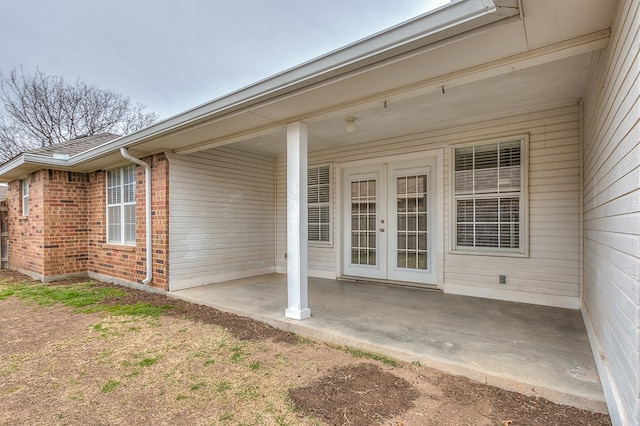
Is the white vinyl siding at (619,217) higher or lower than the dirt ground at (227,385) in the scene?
higher

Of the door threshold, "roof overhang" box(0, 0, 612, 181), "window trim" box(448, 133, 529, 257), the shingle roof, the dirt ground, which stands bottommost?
the dirt ground

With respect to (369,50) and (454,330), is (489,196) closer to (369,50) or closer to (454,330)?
(454,330)

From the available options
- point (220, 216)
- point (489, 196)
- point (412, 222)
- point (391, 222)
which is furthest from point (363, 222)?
point (220, 216)

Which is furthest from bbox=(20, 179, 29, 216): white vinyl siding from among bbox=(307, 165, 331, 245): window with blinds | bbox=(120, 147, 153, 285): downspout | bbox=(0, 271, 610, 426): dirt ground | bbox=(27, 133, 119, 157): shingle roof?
bbox=(307, 165, 331, 245): window with blinds

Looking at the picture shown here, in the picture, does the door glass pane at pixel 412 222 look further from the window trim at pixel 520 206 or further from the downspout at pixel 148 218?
the downspout at pixel 148 218

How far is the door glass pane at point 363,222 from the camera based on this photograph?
5.90 meters

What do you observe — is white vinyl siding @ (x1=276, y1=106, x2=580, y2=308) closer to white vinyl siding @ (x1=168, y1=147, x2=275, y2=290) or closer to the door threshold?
the door threshold

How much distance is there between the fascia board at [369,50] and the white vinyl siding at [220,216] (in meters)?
1.98

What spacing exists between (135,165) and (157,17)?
7545 mm

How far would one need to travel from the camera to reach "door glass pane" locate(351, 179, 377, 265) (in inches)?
232

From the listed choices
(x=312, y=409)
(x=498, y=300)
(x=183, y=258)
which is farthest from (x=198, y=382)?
(x=498, y=300)

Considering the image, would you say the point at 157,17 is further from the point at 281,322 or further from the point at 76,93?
the point at 281,322

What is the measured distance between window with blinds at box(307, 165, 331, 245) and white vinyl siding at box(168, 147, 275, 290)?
995mm

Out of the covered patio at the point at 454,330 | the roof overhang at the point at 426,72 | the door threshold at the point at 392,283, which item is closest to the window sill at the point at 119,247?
the covered patio at the point at 454,330
